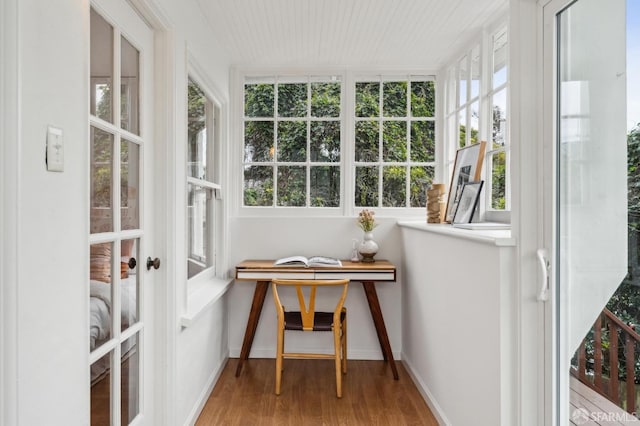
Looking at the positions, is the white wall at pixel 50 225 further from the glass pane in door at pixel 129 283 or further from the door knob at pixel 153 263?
the door knob at pixel 153 263

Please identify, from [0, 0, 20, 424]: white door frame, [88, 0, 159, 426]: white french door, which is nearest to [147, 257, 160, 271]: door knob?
[88, 0, 159, 426]: white french door

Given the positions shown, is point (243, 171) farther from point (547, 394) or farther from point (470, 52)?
point (547, 394)

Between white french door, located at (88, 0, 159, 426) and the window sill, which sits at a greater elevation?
white french door, located at (88, 0, 159, 426)

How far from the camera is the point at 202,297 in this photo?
240cm

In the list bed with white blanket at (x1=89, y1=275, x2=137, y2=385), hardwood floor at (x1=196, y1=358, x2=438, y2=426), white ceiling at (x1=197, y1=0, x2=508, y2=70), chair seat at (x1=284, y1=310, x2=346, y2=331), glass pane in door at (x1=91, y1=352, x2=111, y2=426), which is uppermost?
white ceiling at (x1=197, y1=0, x2=508, y2=70)

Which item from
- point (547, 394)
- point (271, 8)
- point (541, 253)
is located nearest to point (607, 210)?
point (541, 253)

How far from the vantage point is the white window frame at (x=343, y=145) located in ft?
10.5

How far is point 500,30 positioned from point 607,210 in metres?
1.59

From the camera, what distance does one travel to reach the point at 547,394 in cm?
146

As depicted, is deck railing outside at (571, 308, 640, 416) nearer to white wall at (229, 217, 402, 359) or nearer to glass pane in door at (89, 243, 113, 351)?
glass pane in door at (89, 243, 113, 351)

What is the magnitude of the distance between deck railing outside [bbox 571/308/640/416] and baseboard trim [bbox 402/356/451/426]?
101cm

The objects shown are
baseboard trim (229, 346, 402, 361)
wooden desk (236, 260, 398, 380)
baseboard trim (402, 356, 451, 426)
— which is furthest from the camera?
baseboard trim (229, 346, 402, 361)

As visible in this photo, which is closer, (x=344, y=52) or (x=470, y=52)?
(x=470, y=52)

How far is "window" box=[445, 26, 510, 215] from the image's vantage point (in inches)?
89.4
